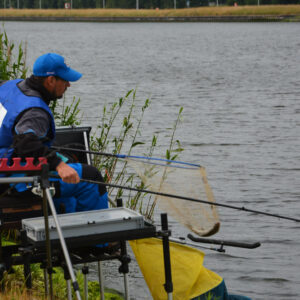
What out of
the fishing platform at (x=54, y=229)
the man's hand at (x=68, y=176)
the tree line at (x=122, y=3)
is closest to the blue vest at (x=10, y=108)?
the fishing platform at (x=54, y=229)

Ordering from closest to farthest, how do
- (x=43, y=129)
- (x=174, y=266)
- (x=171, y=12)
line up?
1. (x=43, y=129)
2. (x=174, y=266)
3. (x=171, y=12)

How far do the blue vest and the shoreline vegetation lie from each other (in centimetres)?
8209

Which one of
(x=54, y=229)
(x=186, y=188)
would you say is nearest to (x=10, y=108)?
(x=54, y=229)

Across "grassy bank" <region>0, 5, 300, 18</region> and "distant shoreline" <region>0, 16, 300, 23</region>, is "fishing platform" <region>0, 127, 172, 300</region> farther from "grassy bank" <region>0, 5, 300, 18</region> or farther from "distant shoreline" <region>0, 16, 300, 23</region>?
"grassy bank" <region>0, 5, 300, 18</region>

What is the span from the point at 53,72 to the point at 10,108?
36cm

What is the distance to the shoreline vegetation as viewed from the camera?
3457 inches

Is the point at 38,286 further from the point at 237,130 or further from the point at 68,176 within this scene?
the point at 237,130

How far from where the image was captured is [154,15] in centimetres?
10500

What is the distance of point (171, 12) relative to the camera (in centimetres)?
10400

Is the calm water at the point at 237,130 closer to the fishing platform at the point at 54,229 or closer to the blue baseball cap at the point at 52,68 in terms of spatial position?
the fishing platform at the point at 54,229

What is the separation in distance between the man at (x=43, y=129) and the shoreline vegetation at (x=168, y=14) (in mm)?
81931

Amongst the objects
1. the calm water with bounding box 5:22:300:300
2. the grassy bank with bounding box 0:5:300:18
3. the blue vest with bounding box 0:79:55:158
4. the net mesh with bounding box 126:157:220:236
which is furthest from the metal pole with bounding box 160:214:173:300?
the grassy bank with bounding box 0:5:300:18

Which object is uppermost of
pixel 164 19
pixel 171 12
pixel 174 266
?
pixel 174 266

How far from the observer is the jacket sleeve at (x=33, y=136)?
155 inches
